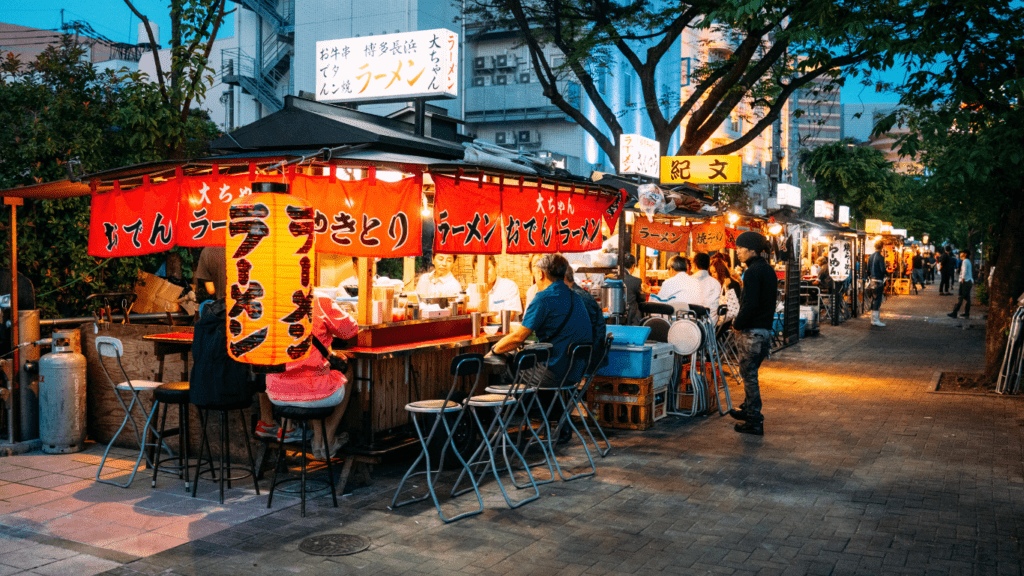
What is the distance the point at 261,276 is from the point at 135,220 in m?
→ 2.54

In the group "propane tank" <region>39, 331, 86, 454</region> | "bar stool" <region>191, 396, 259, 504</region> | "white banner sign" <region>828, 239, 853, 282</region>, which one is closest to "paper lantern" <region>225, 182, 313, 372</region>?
"bar stool" <region>191, 396, 259, 504</region>

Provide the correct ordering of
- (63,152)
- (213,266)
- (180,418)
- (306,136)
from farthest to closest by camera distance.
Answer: (63,152) < (213,266) < (306,136) < (180,418)

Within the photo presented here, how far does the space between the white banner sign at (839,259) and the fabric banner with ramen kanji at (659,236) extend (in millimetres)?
14004

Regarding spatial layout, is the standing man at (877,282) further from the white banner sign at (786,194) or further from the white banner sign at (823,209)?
the white banner sign at (823,209)

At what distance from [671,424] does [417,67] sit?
6.59m

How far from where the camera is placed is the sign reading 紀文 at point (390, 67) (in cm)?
1222

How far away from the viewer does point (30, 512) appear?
6301mm

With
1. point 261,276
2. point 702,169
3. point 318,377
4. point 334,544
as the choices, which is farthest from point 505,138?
point 334,544

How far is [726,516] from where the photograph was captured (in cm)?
632

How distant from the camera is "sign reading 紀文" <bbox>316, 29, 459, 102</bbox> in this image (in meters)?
12.2

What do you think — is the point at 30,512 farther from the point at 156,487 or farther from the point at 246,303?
the point at 246,303

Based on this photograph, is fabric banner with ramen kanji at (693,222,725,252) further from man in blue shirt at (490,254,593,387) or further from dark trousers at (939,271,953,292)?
dark trousers at (939,271,953,292)

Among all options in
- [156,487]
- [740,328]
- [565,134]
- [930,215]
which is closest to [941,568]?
[740,328]

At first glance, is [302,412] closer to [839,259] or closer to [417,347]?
[417,347]
